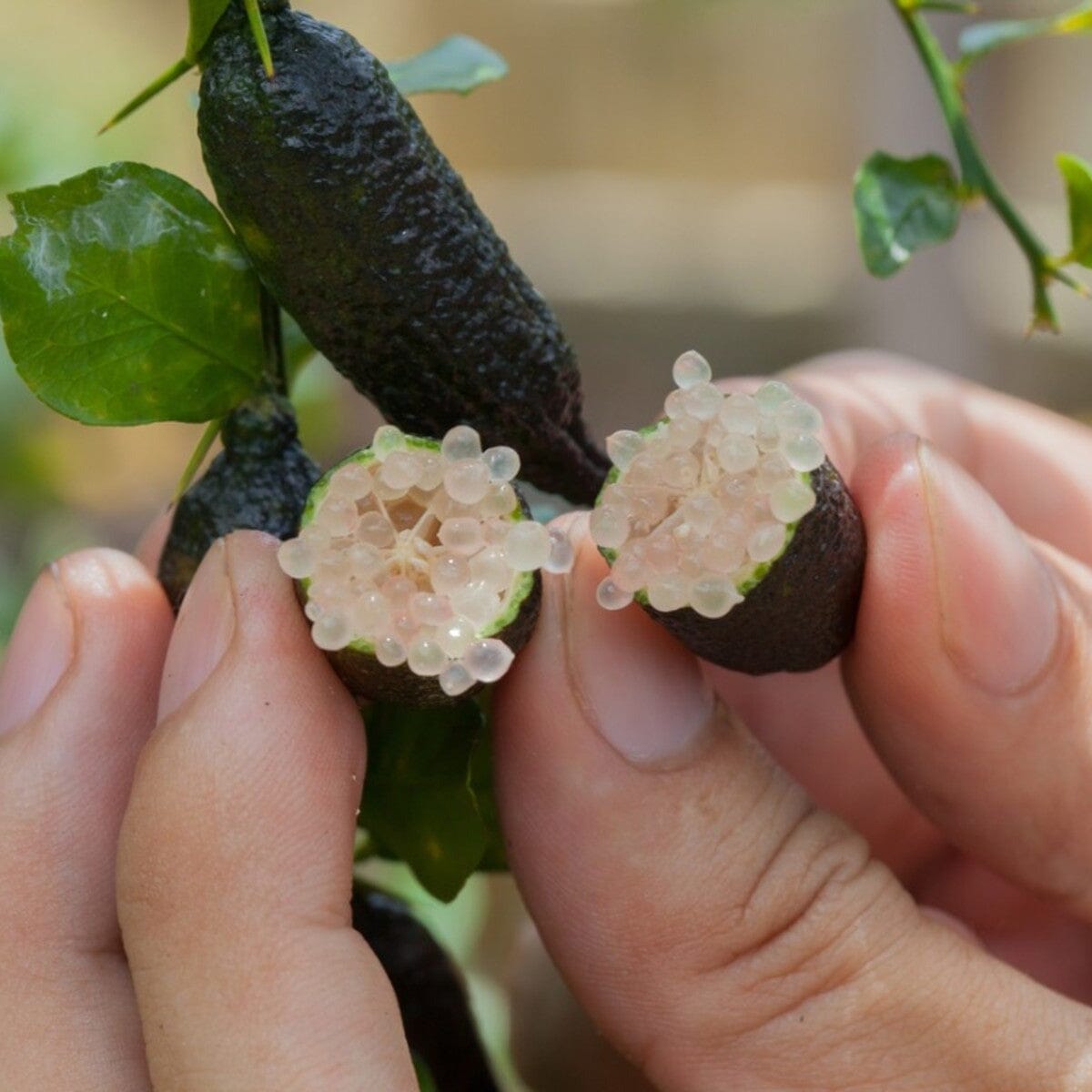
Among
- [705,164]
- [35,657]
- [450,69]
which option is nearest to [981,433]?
[450,69]

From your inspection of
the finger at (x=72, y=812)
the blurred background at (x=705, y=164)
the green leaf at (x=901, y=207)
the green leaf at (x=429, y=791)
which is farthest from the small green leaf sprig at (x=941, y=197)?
the blurred background at (x=705, y=164)

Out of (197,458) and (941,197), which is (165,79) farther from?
(941,197)

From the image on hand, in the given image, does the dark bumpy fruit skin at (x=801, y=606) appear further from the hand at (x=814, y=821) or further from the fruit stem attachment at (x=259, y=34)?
the fruit stem attachment at (x=259, y=34)

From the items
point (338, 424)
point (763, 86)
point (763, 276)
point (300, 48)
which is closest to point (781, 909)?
point (300, 48)

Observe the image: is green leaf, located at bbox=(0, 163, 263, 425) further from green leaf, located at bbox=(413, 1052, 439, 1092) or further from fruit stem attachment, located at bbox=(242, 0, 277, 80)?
green leaf, located at bbox=(413, 1052, 439, 1092)

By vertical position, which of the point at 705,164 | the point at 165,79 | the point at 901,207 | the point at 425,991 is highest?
the point at 165,79

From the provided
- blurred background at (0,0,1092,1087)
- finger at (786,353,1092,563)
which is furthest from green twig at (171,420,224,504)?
blurred background at (0,0,1092,1087)
